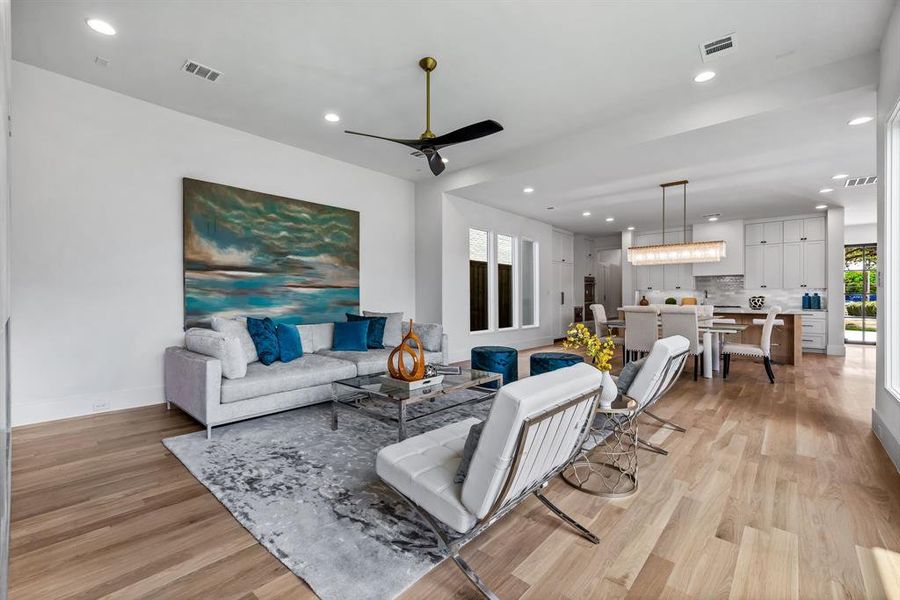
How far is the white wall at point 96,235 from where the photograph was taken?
3.39 meters

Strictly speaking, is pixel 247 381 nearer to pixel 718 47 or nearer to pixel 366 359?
pixel 366 359

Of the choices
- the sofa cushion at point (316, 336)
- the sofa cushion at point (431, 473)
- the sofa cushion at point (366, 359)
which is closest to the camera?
the sofa cushion at point (431, 473)

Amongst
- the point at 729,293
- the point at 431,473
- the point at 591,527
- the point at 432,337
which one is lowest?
the point at 591,527

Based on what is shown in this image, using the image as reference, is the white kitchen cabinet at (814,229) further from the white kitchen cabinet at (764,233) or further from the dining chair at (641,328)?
the dining chair at (641,328)

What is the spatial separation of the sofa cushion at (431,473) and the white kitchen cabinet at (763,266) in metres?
8.72

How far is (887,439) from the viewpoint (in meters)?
2.86

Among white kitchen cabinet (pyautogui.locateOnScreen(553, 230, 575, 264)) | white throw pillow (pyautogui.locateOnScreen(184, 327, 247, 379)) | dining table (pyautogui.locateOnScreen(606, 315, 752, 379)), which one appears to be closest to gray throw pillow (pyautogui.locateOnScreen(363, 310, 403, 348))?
white throw pillow (pyautogui.locateOnScreen(184, 327, 247, 379))

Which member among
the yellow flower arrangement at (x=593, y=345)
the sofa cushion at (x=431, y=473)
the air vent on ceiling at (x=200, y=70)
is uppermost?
the air vent on ceiling at (x=200, y=70)

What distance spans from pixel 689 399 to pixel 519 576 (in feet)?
11.4

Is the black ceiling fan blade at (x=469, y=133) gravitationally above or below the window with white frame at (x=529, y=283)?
above

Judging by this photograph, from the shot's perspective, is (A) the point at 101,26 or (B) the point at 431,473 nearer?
(B) the point at 431,473

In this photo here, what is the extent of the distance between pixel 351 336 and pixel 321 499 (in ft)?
8.56

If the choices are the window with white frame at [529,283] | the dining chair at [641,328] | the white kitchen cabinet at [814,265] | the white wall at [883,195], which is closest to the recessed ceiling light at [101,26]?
the white wall at [883,195]

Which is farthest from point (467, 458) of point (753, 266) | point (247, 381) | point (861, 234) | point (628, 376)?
point (861, 234)
